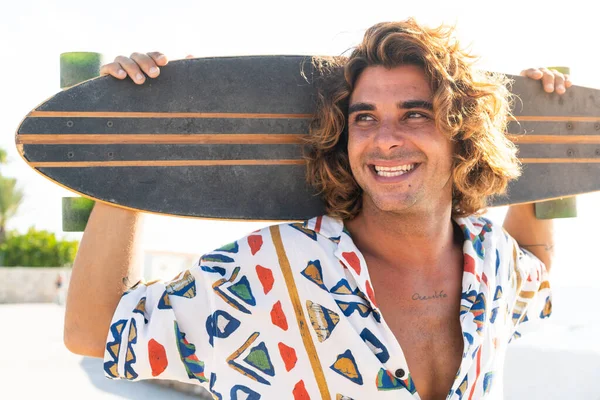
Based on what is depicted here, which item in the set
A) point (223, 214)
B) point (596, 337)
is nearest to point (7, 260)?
point (596, 337)

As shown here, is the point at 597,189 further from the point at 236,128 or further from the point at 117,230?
the point at 117,230

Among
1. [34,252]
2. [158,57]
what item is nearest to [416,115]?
[158,57]

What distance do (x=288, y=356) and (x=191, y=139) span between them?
37.7 inches

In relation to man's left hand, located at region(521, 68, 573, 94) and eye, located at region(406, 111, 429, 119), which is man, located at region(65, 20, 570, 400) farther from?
man's left hand, located at region(521, 68, 573, 94)

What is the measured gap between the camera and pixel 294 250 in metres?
2.22

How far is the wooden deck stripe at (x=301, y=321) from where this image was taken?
2.07 m

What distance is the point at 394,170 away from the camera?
2.24m

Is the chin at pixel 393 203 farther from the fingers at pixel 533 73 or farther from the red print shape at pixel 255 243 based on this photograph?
the fingers at pixel 533 73

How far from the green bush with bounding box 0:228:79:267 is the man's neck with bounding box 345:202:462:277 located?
23443 mm

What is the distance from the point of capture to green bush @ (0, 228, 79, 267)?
23953 mm

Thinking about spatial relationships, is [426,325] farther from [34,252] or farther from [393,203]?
[34,252]

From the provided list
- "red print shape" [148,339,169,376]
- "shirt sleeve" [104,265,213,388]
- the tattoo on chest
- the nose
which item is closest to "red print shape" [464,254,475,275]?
the tattoo on chest

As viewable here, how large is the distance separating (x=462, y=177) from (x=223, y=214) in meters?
0.89

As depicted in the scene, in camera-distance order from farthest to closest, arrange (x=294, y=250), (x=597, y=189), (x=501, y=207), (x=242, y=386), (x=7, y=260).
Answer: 1. (x=7, y=260)
2. (x=597, y=189)
3. (x=501, y=207)
4. (x=294, y=250)
5. (x=242, y=386)
